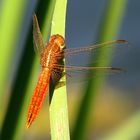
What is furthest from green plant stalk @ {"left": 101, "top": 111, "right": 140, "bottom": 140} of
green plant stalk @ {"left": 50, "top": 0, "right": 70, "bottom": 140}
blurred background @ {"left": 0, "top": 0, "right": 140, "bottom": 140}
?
green plant stalk @ {"left": 50, "top": 0, "right": 70, "bottom": 140}

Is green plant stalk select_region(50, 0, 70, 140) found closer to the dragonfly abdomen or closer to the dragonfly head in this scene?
the dragonfly head

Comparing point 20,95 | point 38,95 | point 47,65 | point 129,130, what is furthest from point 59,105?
point 47,65

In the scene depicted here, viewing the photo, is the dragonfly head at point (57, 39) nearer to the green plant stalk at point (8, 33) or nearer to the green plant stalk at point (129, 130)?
the green plant stalk at point (8, 33)

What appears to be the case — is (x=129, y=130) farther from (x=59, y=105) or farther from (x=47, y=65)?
(x=47, y=65)

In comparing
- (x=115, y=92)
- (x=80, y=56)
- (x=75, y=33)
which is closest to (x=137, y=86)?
(x=115, y=92)

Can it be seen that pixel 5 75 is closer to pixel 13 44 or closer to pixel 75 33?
pixel 13 44
